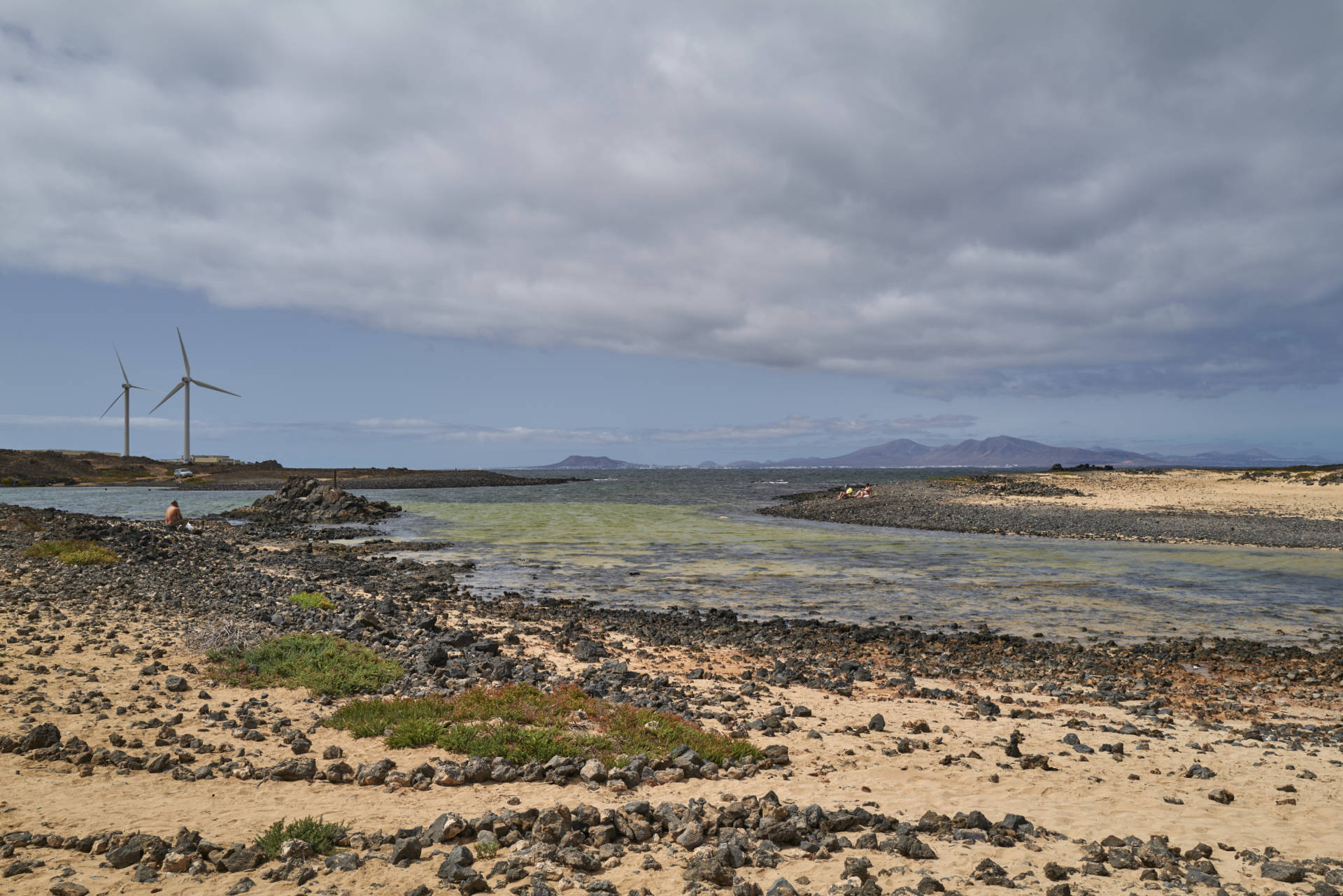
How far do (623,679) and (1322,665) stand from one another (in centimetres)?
1658

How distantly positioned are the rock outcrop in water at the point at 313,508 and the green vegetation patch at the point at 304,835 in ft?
186

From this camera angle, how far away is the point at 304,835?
7.36 metres

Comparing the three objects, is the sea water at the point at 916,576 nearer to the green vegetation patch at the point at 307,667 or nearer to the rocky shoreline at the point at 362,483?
the green vegetation patch at the point at 307,667

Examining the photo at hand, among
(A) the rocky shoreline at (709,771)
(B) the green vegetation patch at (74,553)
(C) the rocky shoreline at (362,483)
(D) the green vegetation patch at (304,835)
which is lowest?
(C) the rocky shoreline at (362,483)

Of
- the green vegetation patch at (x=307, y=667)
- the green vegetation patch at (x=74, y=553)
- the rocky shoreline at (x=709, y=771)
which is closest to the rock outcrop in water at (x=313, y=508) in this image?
the green vegetation patch at (x=74, y=553)

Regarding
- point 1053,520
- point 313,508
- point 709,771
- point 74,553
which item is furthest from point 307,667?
point 313,508

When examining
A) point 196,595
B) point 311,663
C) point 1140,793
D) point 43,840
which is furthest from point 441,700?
point 196,595

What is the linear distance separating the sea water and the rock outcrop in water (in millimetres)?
6743

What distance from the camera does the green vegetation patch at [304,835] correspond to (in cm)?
718

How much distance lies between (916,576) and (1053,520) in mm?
29452

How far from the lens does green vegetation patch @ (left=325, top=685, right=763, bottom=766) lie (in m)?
10.1

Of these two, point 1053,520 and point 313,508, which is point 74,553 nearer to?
point 313,508

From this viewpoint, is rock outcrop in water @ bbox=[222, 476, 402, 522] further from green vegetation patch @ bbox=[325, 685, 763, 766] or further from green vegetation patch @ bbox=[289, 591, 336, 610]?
green vegetation patch @ bbox=[325, 685, 763, 766]

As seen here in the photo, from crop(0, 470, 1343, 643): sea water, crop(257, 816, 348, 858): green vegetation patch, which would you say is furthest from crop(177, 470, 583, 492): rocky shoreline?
crop(257, 816, 348, 858): green vegetation patch
